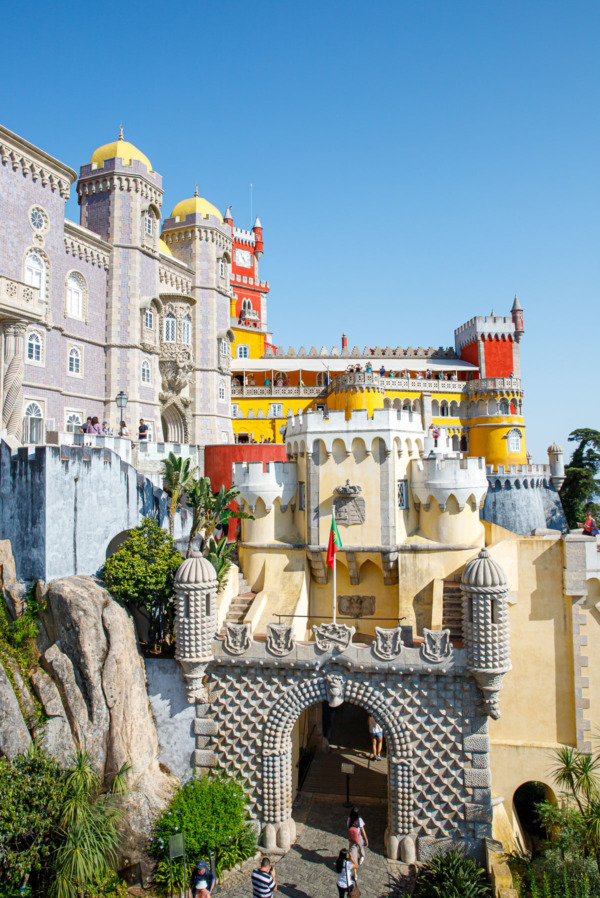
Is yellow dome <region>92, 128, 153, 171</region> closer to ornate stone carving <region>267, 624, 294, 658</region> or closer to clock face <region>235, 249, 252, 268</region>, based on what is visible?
ornate stone carving <region>267, 624, 294, 658</region>

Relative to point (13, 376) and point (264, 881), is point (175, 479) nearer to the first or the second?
point (13, 376)

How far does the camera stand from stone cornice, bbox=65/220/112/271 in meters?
31.8

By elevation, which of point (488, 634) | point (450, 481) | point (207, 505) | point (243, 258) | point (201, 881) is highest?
point (243, 258)

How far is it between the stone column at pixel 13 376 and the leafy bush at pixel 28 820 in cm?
1328

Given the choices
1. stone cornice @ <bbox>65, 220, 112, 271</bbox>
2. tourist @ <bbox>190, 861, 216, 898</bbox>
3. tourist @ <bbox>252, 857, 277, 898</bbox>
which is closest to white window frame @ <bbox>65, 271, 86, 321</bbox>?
stone cornice @ <bbox>65, 220, 112, 271</bbox>

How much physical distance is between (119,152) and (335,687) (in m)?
30.9

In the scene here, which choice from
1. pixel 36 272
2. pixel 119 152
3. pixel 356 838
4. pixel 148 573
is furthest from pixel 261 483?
pixel 119 152

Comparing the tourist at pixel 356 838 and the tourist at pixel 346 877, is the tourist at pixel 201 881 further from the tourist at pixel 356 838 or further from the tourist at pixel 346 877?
the tourist at pixel 356 838

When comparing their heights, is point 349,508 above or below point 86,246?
below

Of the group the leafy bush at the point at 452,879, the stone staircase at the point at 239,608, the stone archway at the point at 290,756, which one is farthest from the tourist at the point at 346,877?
the stone staircase at the point at 239,608

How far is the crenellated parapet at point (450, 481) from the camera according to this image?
22578 millimetres

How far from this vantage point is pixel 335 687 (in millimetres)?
18297

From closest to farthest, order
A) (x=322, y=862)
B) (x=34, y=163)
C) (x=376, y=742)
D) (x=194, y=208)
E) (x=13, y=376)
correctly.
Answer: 1. (x=322, y=862)
2. (x=376, y=742)
3. (x=13, y=376)
4. (x=34, y=163)
5. (x=194, y=208)

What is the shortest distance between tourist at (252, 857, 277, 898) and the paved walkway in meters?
1.60
